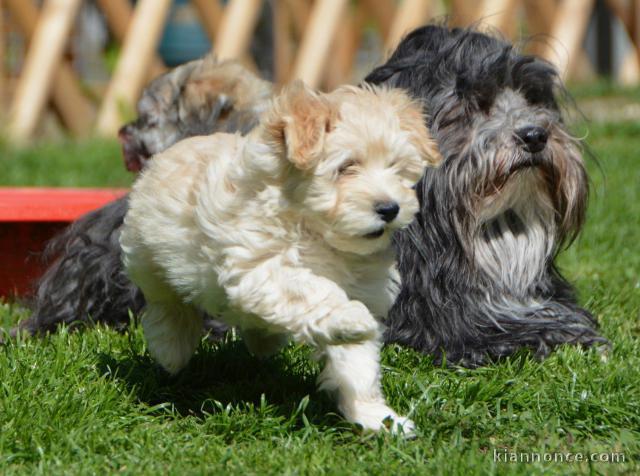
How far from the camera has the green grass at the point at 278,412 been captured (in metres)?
3.46

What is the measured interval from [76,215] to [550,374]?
262 centimetres

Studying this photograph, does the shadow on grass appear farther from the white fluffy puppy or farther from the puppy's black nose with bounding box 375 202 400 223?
the puppy's black nose with bounding box 375 202 400 223

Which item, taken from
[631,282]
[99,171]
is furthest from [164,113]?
[99,171]

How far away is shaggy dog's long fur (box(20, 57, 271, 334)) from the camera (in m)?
5.14

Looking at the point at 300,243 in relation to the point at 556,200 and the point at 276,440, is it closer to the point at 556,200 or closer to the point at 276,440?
the point at 276,440

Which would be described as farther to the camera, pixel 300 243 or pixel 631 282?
pixel 631 282

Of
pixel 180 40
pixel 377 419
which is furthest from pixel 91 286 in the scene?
pixel 180 40

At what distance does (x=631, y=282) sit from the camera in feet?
19.3

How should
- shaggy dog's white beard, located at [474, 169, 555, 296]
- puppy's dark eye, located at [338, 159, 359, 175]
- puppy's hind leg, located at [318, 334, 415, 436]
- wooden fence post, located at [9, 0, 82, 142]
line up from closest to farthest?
puppy's dark eye, located at [338, 159, 359, 175] → puppy's hind leg, located at [318, 334, 415, 436] → shaggy dog's white beard, located at [474, 169, 555, 296] → wooden fence post, located at [9, 0, 82, 142]

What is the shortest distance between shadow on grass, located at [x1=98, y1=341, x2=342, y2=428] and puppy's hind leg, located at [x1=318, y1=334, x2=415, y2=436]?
163 mm

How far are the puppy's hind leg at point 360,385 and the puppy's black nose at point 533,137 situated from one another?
3.95 feet

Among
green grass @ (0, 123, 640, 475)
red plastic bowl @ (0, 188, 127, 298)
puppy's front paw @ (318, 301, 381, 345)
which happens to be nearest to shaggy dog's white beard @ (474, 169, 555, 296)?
green grass @ (0, 123, 640, 475)

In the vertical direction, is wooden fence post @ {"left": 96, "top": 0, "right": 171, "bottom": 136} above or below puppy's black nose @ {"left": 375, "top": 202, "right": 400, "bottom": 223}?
below

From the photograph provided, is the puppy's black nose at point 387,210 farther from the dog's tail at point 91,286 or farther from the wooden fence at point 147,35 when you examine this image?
the wooden fence at point 147,35
